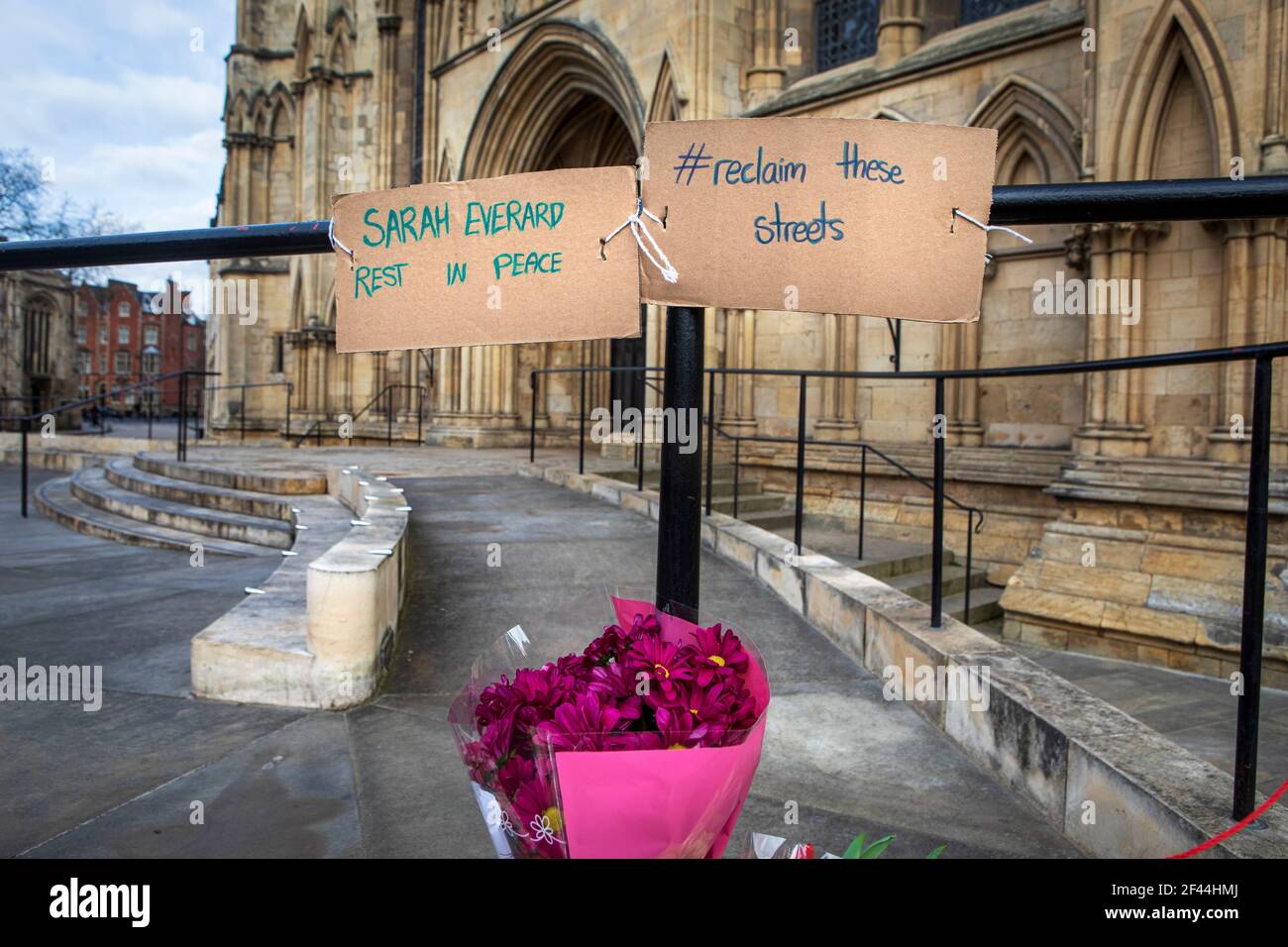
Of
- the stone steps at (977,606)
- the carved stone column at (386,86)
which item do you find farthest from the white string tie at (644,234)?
the carved stone column at (386,86)

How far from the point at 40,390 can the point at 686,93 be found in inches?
1468

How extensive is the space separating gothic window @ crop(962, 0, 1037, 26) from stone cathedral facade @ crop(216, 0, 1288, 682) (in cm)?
3

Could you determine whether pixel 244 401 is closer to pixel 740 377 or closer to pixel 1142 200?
pixel 740 377

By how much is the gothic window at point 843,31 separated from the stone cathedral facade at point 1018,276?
0.11 feet

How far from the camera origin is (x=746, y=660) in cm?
134

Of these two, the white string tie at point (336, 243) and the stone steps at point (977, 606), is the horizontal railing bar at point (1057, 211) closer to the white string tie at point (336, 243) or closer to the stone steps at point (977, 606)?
the white string tie at point (336, 243)

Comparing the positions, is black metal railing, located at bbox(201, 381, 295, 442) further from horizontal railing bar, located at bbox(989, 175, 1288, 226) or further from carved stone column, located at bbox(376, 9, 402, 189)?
horizontal railing bar, located at bbox(989, 175, 1288, 226)

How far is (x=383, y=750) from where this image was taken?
9.23 ft

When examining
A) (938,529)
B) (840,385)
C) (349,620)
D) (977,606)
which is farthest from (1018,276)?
(349,620)

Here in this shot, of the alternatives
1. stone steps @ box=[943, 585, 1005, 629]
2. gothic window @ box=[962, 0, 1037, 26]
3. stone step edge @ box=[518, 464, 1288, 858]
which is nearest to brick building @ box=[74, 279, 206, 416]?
gothic window @ box=[962, 0, 1037, 26]

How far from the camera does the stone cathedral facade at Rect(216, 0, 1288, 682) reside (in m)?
7.41

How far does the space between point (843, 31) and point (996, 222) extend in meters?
Result: 12.0

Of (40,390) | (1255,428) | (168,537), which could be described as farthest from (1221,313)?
(40,390)
